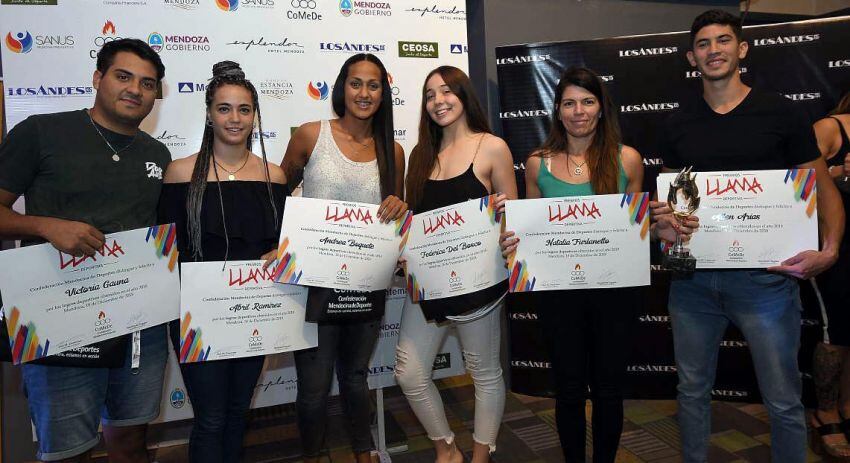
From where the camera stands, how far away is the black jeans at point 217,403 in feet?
5.61

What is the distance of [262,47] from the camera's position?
9.41ft

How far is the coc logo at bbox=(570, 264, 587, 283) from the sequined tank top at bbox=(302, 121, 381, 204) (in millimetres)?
851

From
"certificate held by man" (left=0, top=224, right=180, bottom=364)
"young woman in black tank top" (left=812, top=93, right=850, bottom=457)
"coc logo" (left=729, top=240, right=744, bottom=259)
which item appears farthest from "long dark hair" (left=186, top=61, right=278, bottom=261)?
"young woman in black tank top" (left=812, top=93, right=850, bottom=457)

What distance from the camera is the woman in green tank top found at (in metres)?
1.90

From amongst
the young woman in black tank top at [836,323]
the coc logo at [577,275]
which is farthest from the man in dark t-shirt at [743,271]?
the young woman in black tank top at [836,323]

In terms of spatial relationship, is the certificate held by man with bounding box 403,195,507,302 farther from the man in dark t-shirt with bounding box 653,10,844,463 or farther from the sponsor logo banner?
the sponsor logo banner

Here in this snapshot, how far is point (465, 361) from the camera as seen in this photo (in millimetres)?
2217

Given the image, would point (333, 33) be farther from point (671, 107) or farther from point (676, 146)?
point (671, 107)

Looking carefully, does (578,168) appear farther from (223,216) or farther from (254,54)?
(254,54)

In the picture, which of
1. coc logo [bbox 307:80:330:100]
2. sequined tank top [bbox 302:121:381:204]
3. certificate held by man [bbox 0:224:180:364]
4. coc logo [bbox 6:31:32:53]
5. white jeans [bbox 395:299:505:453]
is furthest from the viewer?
coc logo [bbox 307:80:330:100]

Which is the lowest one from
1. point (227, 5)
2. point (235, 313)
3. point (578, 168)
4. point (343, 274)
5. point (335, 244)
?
point (235, 313)

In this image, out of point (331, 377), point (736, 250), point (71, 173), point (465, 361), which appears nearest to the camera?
point (71, 173)

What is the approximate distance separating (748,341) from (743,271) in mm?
284

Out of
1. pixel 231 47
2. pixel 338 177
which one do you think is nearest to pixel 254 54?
pixel 231 47
